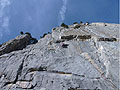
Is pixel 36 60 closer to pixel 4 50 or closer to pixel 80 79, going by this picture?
pixel 80 79

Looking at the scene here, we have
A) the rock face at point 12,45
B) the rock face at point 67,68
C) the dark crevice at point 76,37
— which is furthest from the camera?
the rock face at point 12,45

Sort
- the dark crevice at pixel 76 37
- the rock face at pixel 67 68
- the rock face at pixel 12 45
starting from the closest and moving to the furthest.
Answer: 1. the rock face at pixel 67 68
2. the dark crevice at pixel 76 37
3. the rock face at pixel 12 45

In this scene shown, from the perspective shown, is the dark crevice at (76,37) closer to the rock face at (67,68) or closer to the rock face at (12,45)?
the rock face at (67,68)

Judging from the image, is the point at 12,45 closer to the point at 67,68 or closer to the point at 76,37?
the point at 76,37

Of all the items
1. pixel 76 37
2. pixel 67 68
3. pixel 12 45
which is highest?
pixel 12 45

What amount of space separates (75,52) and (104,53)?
3852 mm

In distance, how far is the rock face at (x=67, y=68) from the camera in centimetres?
1220

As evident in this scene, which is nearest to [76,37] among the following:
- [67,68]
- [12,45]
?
[67,68]

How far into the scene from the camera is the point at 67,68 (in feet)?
46.3

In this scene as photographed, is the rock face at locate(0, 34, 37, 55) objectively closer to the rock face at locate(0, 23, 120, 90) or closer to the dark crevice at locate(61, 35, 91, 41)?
the rock face at locate(0, 23, 120, 90)

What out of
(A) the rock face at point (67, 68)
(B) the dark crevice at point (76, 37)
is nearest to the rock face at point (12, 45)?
(A) the rock face at point (67, 68)

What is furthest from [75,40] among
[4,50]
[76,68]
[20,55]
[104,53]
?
[4,50]

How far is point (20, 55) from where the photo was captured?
18000mm

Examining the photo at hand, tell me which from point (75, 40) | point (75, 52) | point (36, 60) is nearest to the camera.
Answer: point (36, 60)
